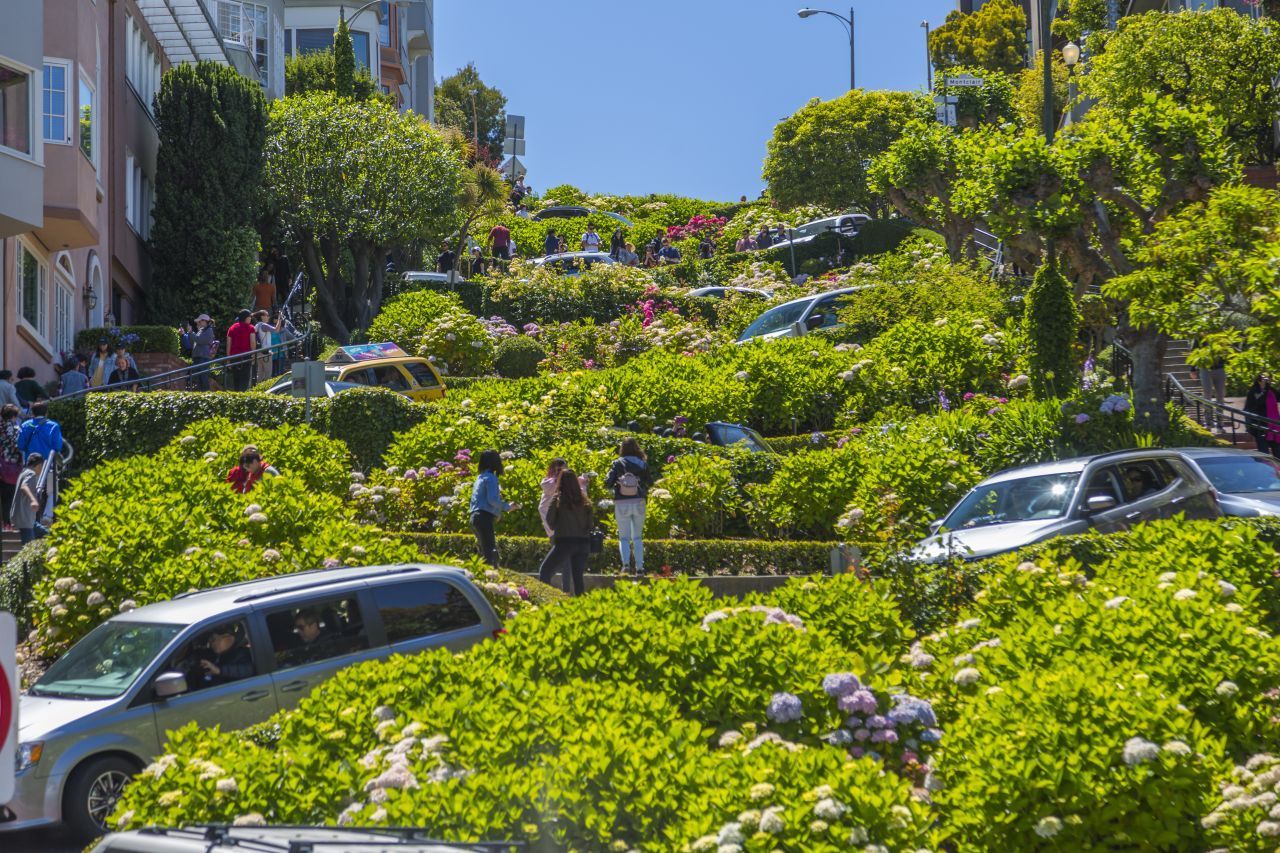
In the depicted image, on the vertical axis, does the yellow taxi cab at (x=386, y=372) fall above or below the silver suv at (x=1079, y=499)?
above

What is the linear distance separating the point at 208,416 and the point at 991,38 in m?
70.3

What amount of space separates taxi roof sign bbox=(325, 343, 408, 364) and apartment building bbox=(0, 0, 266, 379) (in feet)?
14.6

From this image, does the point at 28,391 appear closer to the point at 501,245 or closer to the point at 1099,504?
the point at 1099,504

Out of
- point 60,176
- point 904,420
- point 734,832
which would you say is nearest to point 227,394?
point 60,176

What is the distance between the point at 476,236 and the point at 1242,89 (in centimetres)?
3083

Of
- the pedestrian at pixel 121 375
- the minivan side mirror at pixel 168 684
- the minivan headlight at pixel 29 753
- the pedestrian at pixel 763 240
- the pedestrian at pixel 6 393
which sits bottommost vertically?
the minivan headlight at pixel 29 753

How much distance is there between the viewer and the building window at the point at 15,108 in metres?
24.4

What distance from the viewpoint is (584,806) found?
293 inches

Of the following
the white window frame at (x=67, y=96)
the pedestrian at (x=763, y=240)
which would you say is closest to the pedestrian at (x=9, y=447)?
the white window frame at (x=67, y=96)

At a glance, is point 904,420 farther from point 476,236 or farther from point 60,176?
point 476,236

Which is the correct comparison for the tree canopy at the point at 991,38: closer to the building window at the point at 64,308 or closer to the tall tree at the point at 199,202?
the tall tree at the point at 199,202

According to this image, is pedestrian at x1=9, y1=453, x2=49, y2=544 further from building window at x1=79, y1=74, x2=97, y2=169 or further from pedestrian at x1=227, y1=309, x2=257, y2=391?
building window at x1=79, y1=74, x2=97, y2=169

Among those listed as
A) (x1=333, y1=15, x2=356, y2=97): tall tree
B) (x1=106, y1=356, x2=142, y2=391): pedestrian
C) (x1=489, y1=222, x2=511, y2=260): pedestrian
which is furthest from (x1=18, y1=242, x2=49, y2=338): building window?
(x1=333, y1=15, x2=356, y2=97): tall tree

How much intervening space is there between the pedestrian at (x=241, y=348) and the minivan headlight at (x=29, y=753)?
64.0ft
